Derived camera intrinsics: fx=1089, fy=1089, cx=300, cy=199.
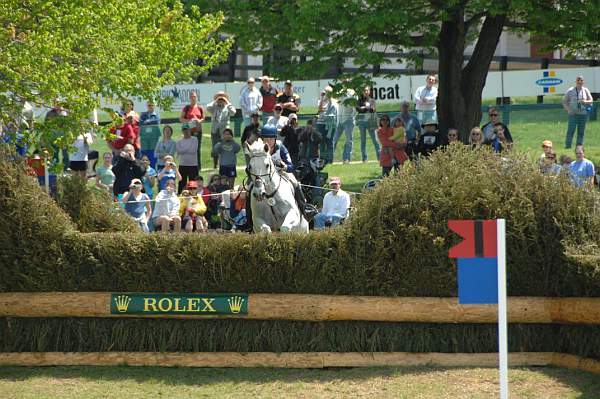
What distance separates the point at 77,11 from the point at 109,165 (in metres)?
7.02

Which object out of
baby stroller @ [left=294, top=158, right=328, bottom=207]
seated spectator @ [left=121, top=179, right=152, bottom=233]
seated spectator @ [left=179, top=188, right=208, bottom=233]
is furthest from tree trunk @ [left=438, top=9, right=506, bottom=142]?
seated spectator @ [left=121, top=179, right=152, bottom=233]

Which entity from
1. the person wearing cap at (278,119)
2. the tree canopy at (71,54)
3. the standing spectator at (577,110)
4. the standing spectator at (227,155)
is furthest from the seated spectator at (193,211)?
the standing spectator at (577,110)

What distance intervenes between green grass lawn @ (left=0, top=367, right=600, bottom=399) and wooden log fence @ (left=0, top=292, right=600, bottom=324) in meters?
0.56

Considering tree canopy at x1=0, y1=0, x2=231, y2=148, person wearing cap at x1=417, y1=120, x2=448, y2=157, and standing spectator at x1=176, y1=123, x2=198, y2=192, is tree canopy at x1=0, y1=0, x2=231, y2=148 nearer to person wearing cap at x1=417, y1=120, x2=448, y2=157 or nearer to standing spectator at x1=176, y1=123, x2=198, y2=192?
standing spectator at x1=176, y1=123, x2=198, y2=192

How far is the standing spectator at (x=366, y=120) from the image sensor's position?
24.5 meters

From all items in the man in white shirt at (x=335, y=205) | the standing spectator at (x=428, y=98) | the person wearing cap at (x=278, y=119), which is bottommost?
the man in white shirt at (x=335, y=205)

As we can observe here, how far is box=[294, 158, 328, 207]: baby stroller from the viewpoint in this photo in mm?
20641

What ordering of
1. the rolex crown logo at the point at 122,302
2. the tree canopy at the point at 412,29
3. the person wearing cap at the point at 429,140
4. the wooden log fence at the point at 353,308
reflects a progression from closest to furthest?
1. the wooden log fence at the point at 353,308
2. the rolex crown logo at the point at 122,302
3. the person wearing cap at the point at 429,140
4. the tree canopy at the point at 412,29

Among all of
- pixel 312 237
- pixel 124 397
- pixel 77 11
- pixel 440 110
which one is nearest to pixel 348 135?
pixel 440 110

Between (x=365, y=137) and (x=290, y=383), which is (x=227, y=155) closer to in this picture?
(x=365, y=137)

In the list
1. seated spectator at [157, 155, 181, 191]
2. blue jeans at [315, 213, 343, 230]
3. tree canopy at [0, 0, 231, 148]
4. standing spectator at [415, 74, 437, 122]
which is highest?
tree canopy at [0, 0, 231, 148]

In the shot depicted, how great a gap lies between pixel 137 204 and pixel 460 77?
8507 mm

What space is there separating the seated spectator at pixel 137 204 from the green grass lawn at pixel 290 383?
6982 mm

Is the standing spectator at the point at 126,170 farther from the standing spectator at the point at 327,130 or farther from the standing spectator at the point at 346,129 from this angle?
the standing spectator at the point at 346,129
